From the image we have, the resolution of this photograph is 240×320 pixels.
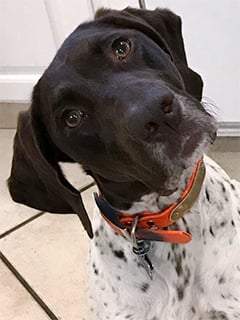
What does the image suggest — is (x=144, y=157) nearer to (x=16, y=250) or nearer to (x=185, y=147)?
(x=185, y=147)

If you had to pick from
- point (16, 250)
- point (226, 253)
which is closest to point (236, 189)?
point (226, 253)

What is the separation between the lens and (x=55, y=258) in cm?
246

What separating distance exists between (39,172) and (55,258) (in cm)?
99

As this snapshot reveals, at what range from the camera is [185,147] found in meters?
1.35

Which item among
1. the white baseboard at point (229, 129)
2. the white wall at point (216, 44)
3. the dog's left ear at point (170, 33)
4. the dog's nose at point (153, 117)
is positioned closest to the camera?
the dog's nose at point (153, 117)

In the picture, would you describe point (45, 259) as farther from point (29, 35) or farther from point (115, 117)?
point (115, 117)

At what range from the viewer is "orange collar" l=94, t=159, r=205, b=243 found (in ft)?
5.05

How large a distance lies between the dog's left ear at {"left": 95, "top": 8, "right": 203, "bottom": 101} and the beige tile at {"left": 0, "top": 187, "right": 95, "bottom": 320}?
3.05 feet

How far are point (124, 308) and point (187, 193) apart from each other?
0.31 m

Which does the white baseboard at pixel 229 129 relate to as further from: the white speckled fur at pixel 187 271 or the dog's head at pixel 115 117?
the dog's head at pixel 115 117

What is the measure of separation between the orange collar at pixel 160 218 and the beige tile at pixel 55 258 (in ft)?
2.41

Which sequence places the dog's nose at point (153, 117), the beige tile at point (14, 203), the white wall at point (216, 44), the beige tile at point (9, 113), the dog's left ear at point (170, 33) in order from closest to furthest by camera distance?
1. the dog's nose at point (153, 117)
2. the dog's left ear at point (170, 33)
3. the white wall at point (216, 44)
4. the beige tile at point (14, 203)
5. the beige tile at point (9, 113)

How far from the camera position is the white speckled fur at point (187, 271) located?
162 cm

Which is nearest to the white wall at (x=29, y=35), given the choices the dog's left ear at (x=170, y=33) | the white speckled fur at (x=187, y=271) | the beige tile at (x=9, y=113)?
the beige tile at (x=9, y=113)
